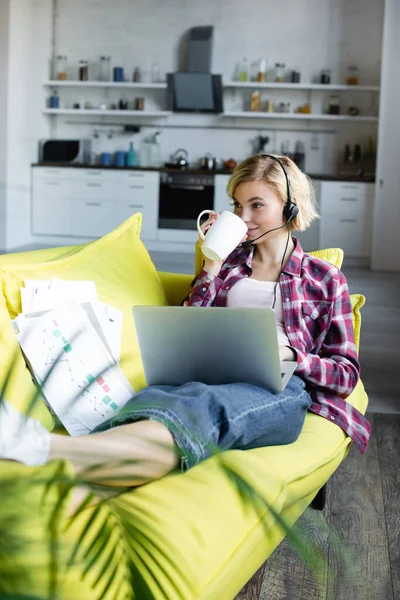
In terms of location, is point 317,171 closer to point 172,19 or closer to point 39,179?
point 172,19

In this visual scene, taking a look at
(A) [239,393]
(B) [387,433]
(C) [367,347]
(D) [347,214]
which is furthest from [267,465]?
(D) [347,214]

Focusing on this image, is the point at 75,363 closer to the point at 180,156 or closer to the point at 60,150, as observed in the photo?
the point at 180,156

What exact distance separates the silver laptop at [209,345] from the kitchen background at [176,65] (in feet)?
20.5

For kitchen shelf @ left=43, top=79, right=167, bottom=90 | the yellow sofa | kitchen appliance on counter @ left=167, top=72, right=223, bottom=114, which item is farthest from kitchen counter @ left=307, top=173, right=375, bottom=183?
the yellow sofa

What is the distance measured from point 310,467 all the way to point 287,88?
6.83m

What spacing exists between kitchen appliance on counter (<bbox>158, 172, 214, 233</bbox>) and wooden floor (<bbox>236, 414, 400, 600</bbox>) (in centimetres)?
508

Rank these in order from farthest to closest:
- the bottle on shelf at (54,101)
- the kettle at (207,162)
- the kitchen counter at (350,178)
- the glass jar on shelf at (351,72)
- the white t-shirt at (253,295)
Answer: the bottle on shelf at (54,101) → the kettle at (207,162) → the glass jar on shelf at (351,72) → the kitchen counter at (350,178) → the white t-shirt at (253,295)

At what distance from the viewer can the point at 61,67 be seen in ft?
27.4

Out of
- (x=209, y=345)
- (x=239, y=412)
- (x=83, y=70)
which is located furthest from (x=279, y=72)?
(x=239, y=412)

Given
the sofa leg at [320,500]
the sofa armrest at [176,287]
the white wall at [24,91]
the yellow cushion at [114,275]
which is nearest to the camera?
the yellow cushion at [114,275]

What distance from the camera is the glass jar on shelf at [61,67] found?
8281 mm

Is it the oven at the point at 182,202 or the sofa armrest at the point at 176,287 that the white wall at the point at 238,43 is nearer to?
the oven at the point at 182,202

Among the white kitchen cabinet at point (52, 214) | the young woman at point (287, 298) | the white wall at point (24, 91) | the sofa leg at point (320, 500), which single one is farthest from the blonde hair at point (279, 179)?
the white kitchen cabinet at point (52, 214)

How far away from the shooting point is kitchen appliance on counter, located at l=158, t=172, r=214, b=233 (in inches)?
310
